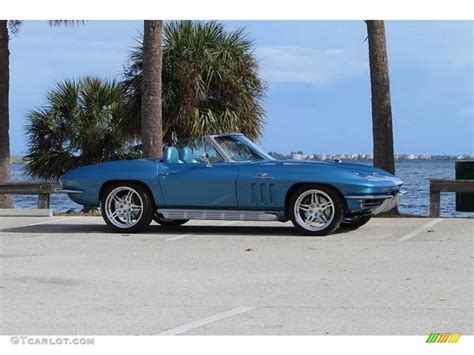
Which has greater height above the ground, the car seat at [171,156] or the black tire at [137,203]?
the car seat at [171,156]

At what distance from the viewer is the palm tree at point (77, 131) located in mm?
24703

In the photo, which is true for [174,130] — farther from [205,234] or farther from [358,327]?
[358,327]

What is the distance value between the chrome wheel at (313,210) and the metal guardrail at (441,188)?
3700 millimetres

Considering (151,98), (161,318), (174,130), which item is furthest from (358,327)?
(174,130)

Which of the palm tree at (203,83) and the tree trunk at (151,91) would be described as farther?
the palm tree at (203,83)

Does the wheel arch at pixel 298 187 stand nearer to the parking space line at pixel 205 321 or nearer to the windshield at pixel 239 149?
the windshield at pixel 239 149

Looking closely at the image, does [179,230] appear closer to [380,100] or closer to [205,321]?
[380,100]

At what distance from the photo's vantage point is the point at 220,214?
481 inches

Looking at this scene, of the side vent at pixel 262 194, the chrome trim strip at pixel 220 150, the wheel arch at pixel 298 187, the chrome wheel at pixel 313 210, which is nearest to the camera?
the wheel arch at pixel 298 187

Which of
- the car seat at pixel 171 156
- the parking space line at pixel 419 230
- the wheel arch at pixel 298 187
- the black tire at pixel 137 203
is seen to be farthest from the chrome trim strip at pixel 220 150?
the parking space line at pixel 419 230

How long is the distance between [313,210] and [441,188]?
383 centimetres

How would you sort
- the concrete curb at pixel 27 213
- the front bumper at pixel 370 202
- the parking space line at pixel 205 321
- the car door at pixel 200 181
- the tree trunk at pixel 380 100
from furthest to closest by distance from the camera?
1. the tree trunk at pixel 380 100
2. the concrete curb at pixel 27 213
3. the car door at pixel 200 181
4. the front bumper at pixel 370 202
5. the parking space line at pixel 205 321

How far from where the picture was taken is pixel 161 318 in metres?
6.92
